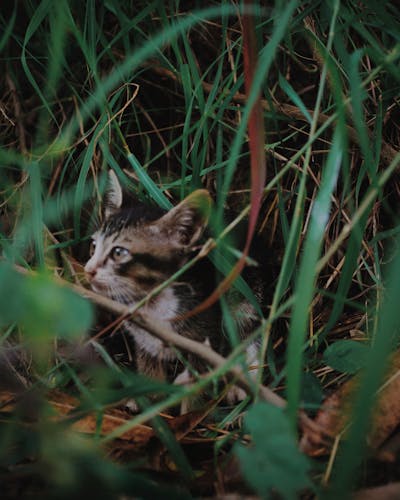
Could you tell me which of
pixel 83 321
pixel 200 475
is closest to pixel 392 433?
pixel 200 475

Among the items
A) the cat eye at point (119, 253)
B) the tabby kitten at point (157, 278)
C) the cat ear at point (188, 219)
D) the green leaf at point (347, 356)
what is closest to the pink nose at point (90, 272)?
the tabby kitten at point (157, 278)

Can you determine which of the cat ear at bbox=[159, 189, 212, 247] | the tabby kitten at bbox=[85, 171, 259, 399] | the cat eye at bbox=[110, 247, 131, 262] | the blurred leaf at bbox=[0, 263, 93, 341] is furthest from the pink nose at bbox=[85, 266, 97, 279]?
the blurred leaf at bbox=[0, 263, 93, 341]

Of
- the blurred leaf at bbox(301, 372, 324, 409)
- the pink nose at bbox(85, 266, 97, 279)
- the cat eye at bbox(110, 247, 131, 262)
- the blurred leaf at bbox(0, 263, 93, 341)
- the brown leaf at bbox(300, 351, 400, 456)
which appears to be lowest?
the pink nose at bbox(85, 266, 97, 279)

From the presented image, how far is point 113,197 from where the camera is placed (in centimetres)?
203

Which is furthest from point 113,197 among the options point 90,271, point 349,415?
point 349,415

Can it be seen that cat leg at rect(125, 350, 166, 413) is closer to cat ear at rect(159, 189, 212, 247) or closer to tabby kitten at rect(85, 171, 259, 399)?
tabby kitten at rect(85, 171, 259, 399)

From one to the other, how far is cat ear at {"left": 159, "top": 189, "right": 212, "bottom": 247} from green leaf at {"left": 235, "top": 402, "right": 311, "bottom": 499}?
0.78 meters

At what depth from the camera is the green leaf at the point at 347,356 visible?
1301 mm

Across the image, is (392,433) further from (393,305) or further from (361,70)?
(361,70)

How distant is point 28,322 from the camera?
28.0 inches

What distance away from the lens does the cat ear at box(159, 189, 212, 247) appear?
1.57 metres

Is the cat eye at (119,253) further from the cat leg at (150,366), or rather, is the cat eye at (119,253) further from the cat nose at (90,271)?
the cat leg at (150,366)

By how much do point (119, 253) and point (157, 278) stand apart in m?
0.16

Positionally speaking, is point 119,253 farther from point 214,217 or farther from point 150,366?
point 214,217
